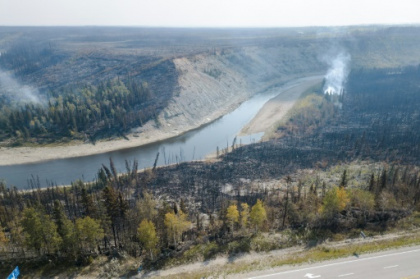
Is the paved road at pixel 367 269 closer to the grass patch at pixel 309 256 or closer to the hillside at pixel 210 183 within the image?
the grass patch at pixel 309 256

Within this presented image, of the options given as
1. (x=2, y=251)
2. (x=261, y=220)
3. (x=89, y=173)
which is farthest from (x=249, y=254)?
(x=89, y=173)

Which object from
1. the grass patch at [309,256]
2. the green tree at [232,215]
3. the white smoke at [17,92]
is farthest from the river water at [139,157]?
the grass patch at [309,256]

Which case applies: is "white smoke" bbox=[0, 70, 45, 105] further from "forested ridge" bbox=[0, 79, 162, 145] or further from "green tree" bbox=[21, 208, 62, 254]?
"green tree" bbox=[21, 208, 62, 254]

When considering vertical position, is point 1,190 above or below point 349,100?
below

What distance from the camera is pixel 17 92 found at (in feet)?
485

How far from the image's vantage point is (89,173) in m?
83.3

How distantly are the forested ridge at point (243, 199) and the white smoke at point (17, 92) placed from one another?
69.5 m

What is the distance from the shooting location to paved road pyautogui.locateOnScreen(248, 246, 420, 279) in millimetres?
35344

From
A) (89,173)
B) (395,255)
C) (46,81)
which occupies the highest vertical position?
(46,81)

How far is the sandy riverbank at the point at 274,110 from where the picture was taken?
369ft

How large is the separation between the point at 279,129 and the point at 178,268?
72965 mm

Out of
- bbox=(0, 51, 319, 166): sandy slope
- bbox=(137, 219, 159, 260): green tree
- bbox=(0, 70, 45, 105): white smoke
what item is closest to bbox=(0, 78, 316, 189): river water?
bbox=(0, 51, 319, 166): sandy slope

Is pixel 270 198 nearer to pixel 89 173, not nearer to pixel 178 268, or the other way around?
pixel 178 268

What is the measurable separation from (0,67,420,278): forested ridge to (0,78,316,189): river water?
798 cm
